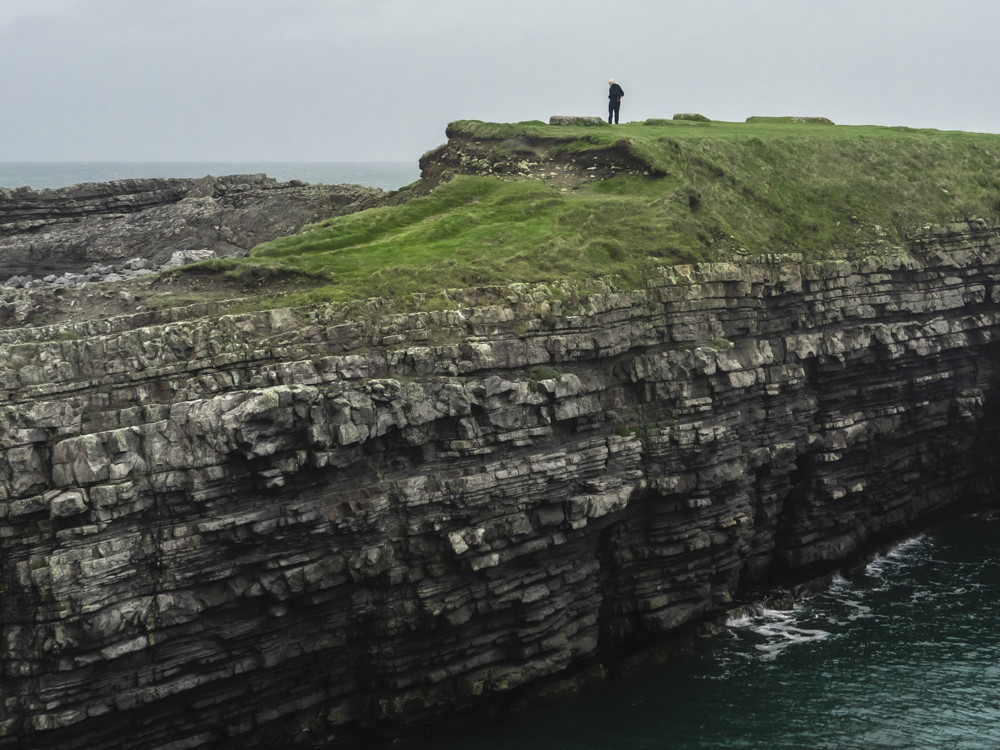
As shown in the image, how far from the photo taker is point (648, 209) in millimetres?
42250

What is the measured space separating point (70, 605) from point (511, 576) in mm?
13715

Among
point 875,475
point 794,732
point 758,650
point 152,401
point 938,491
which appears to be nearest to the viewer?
point 152,401

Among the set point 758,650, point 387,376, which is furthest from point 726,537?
point 387,376

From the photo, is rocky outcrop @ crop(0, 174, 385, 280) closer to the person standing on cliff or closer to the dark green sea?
the person standing on cliff

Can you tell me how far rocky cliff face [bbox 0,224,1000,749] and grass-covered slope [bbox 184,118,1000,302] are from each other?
5.58 ft

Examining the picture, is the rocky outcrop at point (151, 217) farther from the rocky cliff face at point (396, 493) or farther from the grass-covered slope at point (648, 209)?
the rocky cliff face at point (396, 493)

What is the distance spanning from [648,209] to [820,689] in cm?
1955

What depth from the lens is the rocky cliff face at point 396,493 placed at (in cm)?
2806

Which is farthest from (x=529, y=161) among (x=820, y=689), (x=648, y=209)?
(x=820, y=689)

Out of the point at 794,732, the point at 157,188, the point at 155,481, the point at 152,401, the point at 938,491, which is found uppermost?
the point at 157,188

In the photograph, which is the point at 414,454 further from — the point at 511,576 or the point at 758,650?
the point at 758,650

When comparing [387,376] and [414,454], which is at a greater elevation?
[387,376]

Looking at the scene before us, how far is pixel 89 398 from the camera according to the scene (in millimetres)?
28969

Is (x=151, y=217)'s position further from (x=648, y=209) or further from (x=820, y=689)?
(x=820, y=689)
